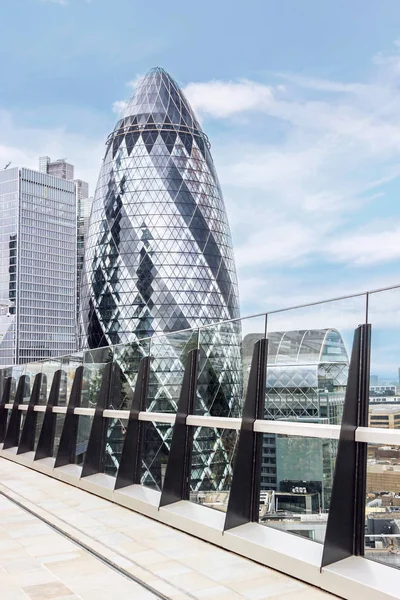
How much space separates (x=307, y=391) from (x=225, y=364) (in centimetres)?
211

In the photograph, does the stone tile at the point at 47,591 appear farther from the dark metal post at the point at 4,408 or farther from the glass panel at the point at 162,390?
the dark metal post at the point at 4,408

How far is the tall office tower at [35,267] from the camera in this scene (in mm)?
165375

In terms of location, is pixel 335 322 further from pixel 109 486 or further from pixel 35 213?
pixel 35 213

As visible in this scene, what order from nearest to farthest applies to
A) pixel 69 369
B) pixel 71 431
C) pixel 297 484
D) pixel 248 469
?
pixel 297 484 → pixel 248 469 → pixel 71 431 → pixel 69 369

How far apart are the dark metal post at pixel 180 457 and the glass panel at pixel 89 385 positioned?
10.4 feet

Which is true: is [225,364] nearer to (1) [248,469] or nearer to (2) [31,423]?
(1) [248,469]

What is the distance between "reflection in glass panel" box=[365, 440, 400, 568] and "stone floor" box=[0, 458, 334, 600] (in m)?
0.48

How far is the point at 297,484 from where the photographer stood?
5.50 m

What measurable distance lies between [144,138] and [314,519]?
83621 millimetres

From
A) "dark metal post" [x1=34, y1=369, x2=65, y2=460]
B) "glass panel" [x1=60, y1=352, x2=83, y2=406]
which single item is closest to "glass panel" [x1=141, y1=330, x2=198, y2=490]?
"glass panel" [x1=60, y1=352, x2=83, y2=406]

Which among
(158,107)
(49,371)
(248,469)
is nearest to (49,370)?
(49,371)

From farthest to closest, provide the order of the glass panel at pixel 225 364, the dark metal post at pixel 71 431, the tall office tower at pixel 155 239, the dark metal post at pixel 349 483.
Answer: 1. the tall office tower at pixel 155 239
2. the dark metal post at pixel 71 431
3. the glass panel at pixel 225 364
4. the dark metal post at pixel 349 483

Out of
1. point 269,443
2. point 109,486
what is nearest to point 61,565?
point 269,443

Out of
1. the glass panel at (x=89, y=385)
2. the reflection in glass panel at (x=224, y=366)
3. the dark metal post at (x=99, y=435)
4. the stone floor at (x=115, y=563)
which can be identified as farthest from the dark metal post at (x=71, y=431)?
→ the reflection in glass panel at (x=224, y=366)
